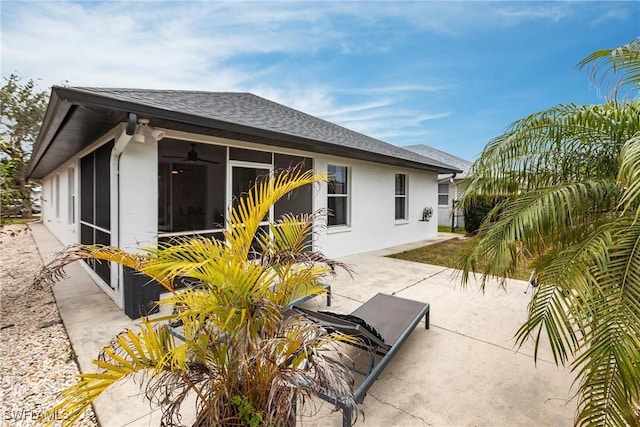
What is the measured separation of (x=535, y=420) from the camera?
98.7 inches

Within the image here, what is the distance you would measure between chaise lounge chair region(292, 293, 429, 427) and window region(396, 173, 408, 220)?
740 centimetres

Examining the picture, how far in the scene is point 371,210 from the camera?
9.79 meters

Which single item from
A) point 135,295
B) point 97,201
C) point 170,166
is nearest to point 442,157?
point 170,166

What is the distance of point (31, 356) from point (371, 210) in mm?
8260

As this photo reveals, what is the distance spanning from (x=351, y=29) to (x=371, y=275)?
7944 mm

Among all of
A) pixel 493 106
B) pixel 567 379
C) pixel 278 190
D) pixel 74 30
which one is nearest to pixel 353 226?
pixel 567 379

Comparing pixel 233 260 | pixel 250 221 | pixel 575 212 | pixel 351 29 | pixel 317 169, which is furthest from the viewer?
pixel 351 29

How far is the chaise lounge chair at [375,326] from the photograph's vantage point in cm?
244

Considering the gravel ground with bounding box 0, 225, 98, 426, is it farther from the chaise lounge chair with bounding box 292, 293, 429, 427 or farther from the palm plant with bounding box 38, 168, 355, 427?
the chaise lounge chair with bounding box 292, 293, 429, 427

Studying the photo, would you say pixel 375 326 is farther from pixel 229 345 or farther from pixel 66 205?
pixel 66 205

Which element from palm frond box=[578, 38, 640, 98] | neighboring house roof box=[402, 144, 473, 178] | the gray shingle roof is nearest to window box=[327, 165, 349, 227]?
the gray shingle roof

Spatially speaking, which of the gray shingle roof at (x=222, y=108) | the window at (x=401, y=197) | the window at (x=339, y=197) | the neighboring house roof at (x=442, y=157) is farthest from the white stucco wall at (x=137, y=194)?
the neighboring house roof at (x=442, y=157)

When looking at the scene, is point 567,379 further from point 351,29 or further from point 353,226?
point 351,29

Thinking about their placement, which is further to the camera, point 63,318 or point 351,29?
point 351,29
